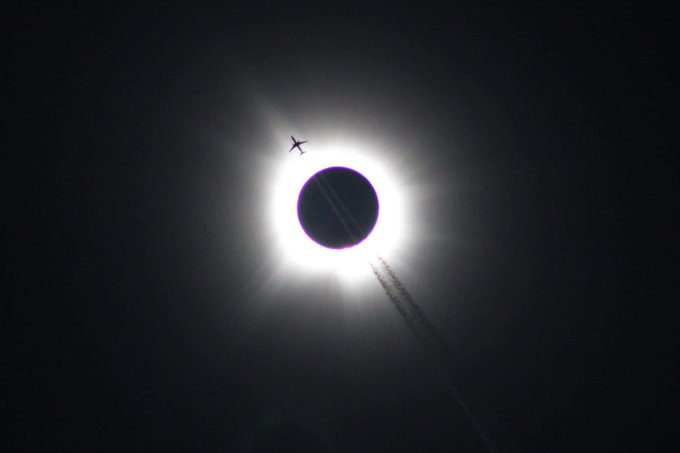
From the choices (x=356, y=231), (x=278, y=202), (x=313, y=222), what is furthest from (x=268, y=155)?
(x=356, y=231)

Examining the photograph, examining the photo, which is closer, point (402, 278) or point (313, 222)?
point (313, 222)

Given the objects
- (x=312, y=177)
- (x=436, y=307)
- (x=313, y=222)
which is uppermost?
(x=312, y=177)

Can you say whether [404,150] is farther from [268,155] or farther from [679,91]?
[679,91]

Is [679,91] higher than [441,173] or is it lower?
lower

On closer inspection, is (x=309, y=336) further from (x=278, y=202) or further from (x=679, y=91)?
(x=679, y=91)

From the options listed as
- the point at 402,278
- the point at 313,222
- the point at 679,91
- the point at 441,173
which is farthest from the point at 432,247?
the point at 679,91

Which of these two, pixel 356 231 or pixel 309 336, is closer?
pixel 356 231
